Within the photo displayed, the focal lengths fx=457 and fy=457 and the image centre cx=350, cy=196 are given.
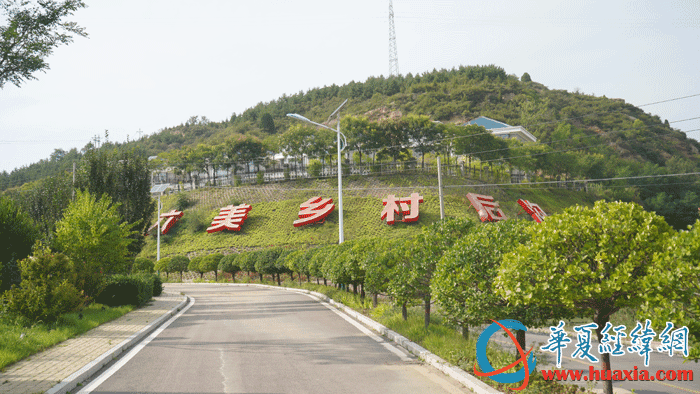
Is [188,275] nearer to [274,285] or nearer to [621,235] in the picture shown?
[274,285]

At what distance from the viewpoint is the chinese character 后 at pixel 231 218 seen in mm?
47156

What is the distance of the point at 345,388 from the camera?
20.0 ft

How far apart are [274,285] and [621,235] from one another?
2901cm

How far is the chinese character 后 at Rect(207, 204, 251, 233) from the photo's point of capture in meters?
47.2

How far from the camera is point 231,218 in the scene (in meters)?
48.3

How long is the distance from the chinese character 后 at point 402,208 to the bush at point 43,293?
105ft

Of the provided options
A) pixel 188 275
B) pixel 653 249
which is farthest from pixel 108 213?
pixel 188 275

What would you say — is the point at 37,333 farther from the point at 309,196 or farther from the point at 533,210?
the point at 309,196

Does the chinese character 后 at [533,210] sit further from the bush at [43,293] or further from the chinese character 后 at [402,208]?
the bush at [43,293]

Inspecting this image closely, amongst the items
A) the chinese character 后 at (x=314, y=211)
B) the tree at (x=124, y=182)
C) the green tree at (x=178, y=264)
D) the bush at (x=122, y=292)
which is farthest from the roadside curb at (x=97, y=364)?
the chinese character 后 at (x=314, y=211)

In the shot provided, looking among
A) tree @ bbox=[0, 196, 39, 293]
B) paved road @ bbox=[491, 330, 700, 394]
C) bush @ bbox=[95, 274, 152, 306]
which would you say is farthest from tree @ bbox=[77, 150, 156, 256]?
paved road @ bbox=[491, 330, 700, 394]

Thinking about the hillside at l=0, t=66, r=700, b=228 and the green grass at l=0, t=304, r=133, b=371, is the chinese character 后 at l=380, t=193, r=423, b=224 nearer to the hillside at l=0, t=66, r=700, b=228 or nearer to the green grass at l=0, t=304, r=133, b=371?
the hillside at l=0, t=66, r=700, b=228

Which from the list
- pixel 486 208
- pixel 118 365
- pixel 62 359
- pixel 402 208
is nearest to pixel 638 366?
pixel 118 365

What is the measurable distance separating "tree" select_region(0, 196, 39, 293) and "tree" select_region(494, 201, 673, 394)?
43.1ft
